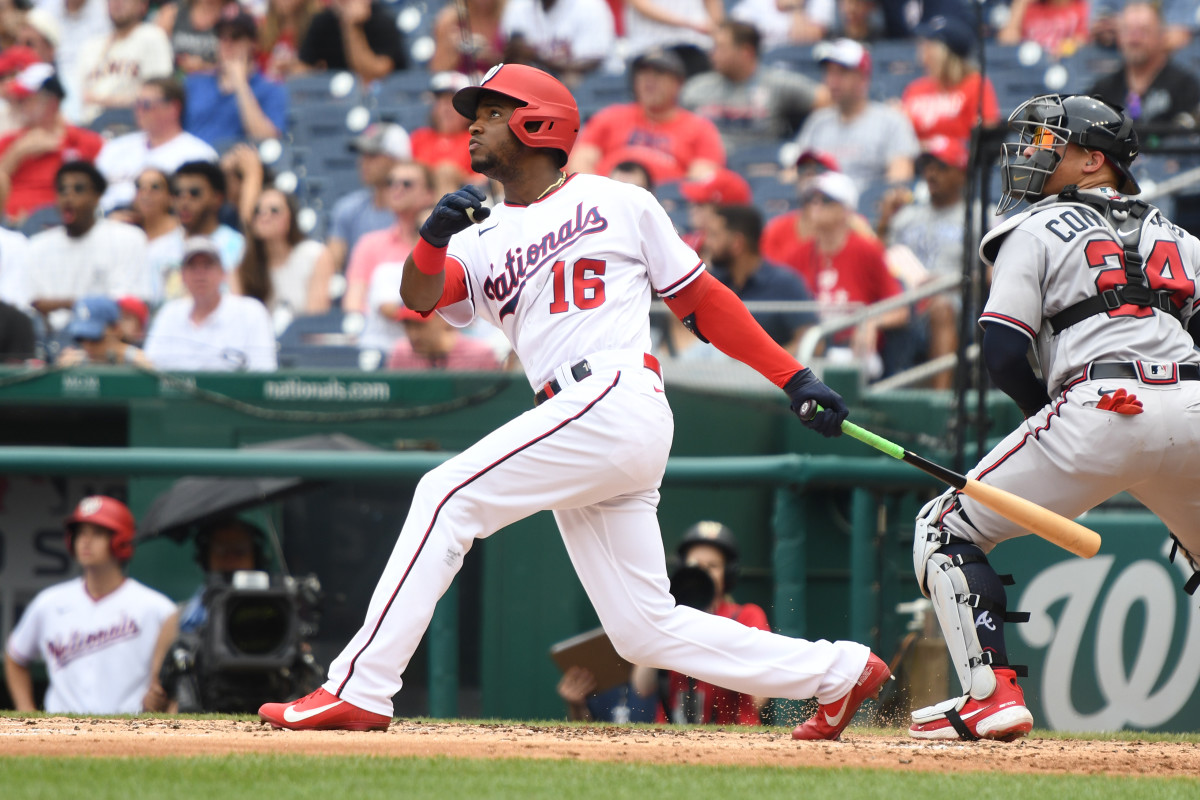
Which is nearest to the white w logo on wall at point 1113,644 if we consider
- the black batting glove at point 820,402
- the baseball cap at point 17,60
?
the black batting glove at point 820,402

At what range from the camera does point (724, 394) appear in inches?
266

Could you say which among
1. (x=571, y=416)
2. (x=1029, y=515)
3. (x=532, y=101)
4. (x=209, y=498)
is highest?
(x=532, y=101)

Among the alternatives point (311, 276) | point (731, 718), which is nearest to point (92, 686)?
point (731, 718)

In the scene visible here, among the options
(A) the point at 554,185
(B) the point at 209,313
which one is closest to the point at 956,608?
(A) the point at 554,185

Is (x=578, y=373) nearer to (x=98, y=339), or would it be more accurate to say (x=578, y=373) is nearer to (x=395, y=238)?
(x=98, y=339)

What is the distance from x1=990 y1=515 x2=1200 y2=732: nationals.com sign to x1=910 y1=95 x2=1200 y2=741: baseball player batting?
1640 mm

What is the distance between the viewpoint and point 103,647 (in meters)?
6.13

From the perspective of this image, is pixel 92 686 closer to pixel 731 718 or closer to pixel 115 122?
pixel 731 718

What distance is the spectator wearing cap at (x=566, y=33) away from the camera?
10680 millimetres

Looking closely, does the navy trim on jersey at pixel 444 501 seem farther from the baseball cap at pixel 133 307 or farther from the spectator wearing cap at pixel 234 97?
the spectator wearing cap at pixel 234 97

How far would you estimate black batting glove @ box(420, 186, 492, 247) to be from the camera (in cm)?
372

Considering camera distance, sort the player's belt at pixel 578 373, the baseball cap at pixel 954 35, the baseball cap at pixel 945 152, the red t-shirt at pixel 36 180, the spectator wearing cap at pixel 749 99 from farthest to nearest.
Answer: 1. the red t-shirt at pixel 36 180
2. the spectator wearing cap at pixel 749 99
3. the baseball cap at pixel 954 35
4. the baseball cap at pixel 945 152
5. the player's belt at pixel 578 373

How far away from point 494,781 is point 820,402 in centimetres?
127

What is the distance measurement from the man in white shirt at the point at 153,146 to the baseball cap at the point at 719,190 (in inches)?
132
